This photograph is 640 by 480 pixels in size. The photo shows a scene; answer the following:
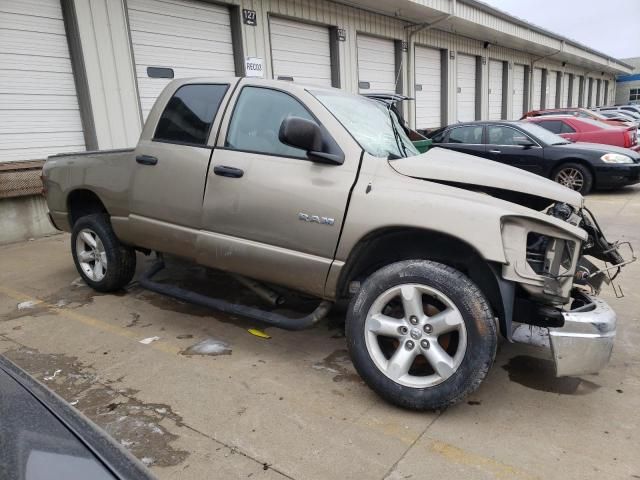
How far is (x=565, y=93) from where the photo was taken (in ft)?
116

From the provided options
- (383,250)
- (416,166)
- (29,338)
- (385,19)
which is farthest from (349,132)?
(385,19)

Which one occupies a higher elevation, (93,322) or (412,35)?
(412,35)

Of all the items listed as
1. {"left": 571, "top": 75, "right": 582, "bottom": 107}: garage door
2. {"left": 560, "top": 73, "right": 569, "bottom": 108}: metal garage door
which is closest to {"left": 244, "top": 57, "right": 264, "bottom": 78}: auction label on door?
{"left": 560, "top": 73, "right": 569, "bottom": 108}: metal garage door

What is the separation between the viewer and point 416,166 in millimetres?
3125

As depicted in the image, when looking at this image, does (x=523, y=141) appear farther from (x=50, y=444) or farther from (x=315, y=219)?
(x=50, y=444)

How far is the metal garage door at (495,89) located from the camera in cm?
2300

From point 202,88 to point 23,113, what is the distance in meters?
5.16

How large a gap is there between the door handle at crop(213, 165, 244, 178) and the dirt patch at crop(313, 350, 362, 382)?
146 cm

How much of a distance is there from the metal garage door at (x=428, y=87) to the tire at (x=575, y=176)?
27.2ft

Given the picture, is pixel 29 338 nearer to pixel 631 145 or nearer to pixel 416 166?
pixel 416 166

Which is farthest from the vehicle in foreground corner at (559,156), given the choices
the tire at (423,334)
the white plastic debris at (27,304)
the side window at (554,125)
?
the white plastic debris at (27,304)

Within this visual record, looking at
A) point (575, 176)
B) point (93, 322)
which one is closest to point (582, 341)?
point (93, 322)

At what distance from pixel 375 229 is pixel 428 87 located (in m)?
16.5

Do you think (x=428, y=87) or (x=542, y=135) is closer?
(x=542, y=135)
